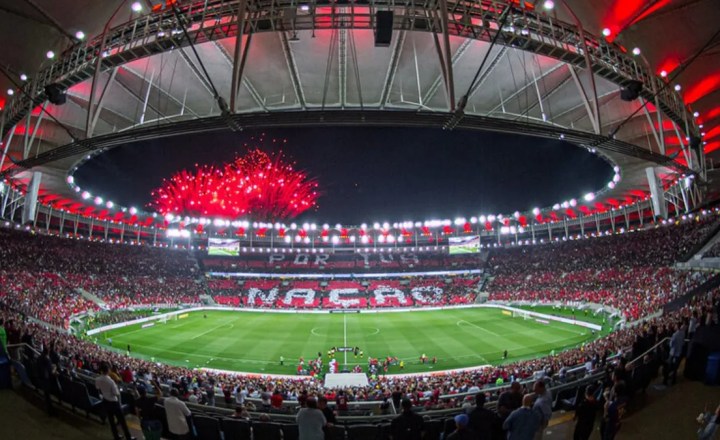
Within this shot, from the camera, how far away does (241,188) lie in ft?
140

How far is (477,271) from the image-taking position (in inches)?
2899

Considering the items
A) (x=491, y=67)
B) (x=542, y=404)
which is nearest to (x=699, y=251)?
(x=491, y=67)

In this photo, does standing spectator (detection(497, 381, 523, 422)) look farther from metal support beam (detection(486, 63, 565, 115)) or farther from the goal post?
the goal post

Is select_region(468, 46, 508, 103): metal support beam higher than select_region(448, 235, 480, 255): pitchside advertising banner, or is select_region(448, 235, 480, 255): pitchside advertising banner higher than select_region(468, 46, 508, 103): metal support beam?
select_region(468, 46, 508, 103): metal support beam

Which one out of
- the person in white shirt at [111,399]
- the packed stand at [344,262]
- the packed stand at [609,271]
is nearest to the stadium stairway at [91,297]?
the packed stand at [344,262]

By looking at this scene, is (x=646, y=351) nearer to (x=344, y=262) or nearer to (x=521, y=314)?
(x=521, y=314)

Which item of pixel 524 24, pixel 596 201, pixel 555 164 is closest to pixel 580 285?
pixel 596 201

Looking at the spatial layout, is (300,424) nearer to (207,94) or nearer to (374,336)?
(207,94)

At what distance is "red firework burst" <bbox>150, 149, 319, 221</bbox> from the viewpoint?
41344mm

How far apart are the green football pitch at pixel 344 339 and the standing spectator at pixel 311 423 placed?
22958 millimetres

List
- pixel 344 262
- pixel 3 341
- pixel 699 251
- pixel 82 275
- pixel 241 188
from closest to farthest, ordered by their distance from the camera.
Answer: pixel 3 341, pixel 699 251, pixel 241 188, pixel 82 275, pixel 344 262

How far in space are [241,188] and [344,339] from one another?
19.0 meters

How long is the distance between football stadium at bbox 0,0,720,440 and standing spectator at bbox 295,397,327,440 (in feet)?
0.12

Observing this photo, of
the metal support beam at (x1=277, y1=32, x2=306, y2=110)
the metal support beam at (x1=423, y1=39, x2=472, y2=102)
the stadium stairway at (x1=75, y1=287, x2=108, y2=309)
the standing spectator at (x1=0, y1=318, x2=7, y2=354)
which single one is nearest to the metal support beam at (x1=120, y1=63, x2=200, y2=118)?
the metal support beam at (x1=277, y1=32, x2=306, y2=110)
